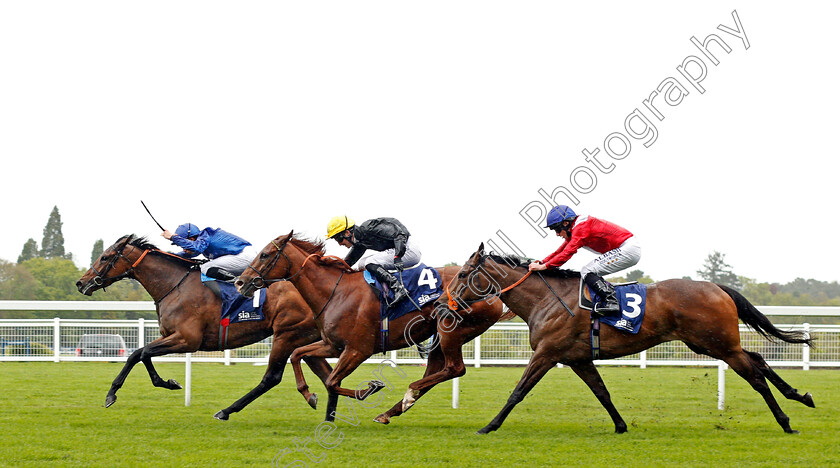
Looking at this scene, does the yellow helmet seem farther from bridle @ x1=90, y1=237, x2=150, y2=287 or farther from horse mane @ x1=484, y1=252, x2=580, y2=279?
bridle @ x1=90, y1=237, x2=150, y2=287

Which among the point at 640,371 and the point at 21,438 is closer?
the point at 21,438

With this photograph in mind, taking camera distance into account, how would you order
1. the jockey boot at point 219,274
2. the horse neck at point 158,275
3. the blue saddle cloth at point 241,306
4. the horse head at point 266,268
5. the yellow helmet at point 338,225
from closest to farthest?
the horse head at point 266,268
the yellow helmet at point 338,225
the blue saddle cloth at point 241,306
the jockey boot at point 219,274
the horse neck at point 158,275

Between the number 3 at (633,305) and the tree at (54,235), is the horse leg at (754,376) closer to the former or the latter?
the number 3 at (633,305)

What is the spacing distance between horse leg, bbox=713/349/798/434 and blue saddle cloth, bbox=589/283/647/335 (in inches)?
29.6

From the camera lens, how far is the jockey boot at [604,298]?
6.29 m

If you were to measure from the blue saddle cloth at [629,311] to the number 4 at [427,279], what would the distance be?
1401 millimetres

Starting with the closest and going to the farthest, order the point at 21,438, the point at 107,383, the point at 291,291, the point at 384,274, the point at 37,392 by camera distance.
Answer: the point at 21,438 → the point at 384,274 → the point at 291,291 → the point at 37,392 → the point at 107,383

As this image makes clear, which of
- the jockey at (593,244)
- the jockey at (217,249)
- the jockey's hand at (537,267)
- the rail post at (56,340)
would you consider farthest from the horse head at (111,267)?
the rail post at (56,340)

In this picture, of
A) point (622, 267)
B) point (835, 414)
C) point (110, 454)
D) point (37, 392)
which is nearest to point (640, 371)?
point (835, 414)

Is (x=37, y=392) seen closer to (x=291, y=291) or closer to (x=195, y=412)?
(x=195, y=412)

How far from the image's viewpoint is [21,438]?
5.95 meters

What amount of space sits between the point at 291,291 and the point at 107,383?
4.31 meters

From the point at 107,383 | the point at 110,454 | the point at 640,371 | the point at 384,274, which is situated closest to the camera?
the point at 110,454

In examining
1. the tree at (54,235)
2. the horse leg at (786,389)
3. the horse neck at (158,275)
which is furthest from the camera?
the tree at (54,235)
